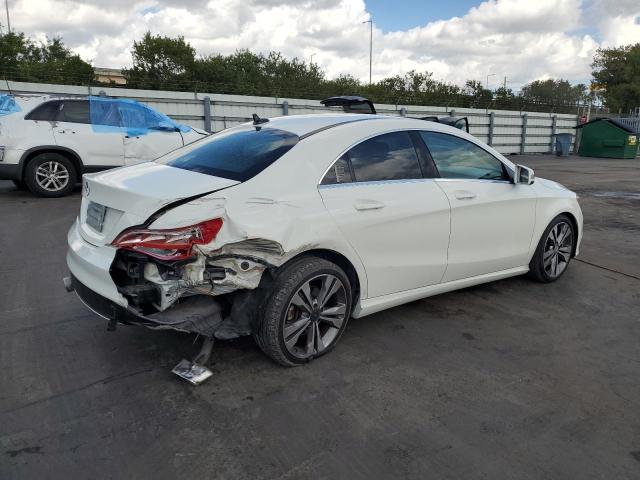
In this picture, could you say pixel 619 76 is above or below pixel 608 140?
above

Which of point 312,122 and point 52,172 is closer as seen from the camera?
point 312,122

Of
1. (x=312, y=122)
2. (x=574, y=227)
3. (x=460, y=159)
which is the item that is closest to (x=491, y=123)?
(x=574, y=227)

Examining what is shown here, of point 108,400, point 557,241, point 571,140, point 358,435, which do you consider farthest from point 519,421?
point 571,140

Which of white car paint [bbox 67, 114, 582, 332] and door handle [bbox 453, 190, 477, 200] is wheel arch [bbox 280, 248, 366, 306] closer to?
white car paint [bbox 67, 114, 582, 332]

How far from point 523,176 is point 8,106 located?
25.7 ft

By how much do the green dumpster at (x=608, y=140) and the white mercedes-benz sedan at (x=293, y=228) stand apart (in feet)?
73.7

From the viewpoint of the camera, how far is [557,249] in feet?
16.0

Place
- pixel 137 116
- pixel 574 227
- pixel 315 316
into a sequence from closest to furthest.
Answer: pixel 315 316 < pixel 574 227 < pixel 137 116

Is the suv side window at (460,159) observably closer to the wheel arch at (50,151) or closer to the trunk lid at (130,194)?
the trunk lid at (130,194)

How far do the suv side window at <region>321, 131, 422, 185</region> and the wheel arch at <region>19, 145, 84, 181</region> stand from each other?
6.69 metres

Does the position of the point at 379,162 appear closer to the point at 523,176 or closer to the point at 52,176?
the point at 523,176

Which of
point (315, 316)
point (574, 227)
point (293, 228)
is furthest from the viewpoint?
point (574, 227)

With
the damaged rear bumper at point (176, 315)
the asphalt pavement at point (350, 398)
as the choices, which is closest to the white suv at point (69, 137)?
the asphalt pavement at point (350, 398)

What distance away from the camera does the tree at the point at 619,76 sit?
54.9 meters
